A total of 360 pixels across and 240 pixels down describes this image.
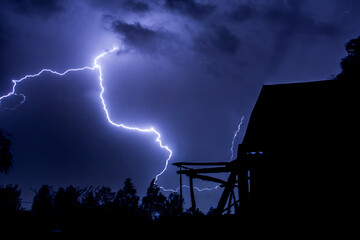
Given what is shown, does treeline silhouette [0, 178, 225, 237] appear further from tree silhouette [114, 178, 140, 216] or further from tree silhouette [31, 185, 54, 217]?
tree silhouette [31, 185, 54, 217]

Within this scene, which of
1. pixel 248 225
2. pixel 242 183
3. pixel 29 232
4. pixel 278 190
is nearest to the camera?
pixel 248 225

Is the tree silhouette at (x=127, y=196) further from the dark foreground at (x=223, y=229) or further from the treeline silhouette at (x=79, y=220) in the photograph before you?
the dark foreground at (x=223, y=229)

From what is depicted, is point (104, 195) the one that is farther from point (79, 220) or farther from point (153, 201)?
point (79, 220)

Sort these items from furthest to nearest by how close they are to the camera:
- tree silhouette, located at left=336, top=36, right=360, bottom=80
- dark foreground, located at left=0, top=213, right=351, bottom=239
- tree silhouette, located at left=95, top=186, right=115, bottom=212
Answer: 1. tree silhouette, located at left=95, top=186, right=115, bottom=212
2. tree silhouette, located at left=336, top=36, right=360, bottom=80
3. dark foreground, located at left=0, top=213, right=351, bottom=239

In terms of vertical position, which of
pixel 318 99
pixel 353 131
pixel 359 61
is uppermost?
pixel 359 61

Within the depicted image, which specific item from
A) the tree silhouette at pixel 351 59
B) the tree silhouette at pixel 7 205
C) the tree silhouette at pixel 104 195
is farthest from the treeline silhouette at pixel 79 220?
the tree silhouette at pixel 104 195

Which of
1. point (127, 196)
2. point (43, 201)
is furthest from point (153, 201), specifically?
point (43, 201)

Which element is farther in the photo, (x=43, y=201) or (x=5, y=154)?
(x=43, y=201)

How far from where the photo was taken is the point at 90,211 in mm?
21188

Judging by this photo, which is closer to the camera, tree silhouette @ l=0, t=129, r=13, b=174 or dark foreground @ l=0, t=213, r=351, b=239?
dark foreground @ l=0, t=213, r=351, b=239

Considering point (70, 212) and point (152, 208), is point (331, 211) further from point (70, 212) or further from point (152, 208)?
point (152, 208)

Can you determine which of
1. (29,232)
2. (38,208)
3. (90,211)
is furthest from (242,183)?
(38,208)

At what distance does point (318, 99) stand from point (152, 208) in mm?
83416

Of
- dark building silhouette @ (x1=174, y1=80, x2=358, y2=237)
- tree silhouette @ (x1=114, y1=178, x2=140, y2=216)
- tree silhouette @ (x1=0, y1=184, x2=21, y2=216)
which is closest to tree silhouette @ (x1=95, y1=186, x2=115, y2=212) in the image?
tree silhouette @ (x1=114, y1=178, x2=140, y2=216)
